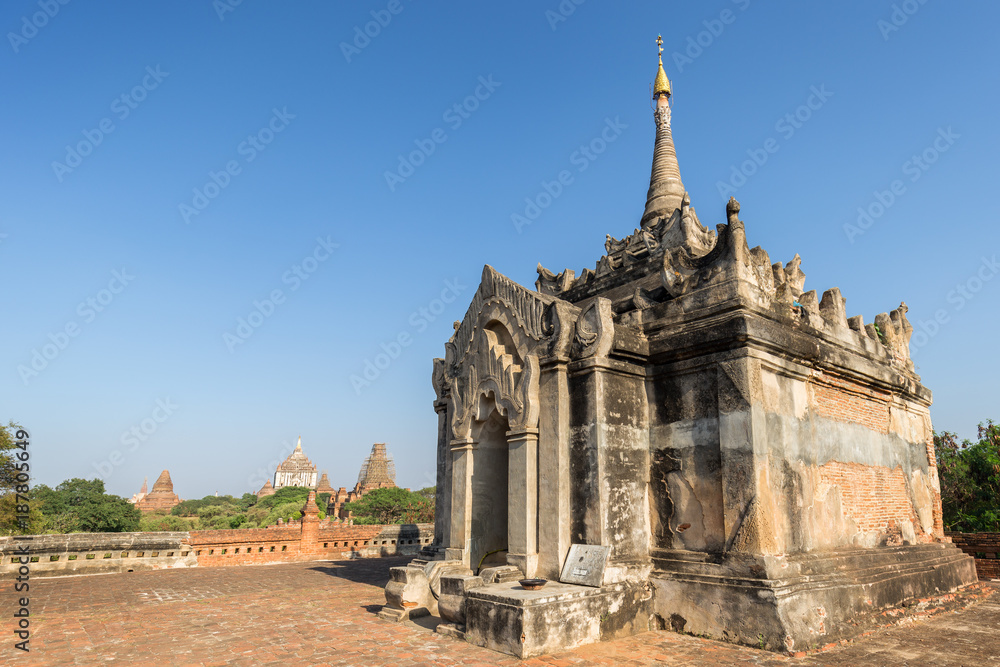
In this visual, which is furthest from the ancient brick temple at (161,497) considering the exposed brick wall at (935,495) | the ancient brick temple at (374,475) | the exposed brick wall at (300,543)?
the exposed brick wall at (935,495)

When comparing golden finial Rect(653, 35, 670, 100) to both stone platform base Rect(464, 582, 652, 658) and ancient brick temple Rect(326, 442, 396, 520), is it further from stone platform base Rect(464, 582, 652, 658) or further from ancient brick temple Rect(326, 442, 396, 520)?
ancient brick temple Rect(326, 442, 396, 520)

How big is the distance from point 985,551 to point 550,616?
12310 mm

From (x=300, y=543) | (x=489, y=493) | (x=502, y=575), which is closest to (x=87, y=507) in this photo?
(x=300, y=543)

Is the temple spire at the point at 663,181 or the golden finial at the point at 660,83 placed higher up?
the golden finial at the point at 660,83

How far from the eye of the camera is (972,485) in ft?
56.5

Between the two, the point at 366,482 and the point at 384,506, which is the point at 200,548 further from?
the point at 366,482

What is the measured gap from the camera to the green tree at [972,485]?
16.3 metres

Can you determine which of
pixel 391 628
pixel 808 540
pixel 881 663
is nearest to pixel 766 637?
pixel 881 663

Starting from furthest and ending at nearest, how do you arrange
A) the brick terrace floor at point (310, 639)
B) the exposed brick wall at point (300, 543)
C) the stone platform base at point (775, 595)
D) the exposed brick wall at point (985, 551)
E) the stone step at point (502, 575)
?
the exposed brick wall at point (300, 543), the exposed brick wall at point (985, 551), the stone step at point (502, 575), the stone platform base at point (775, 595), the brick terrace floor at point (310, 639)

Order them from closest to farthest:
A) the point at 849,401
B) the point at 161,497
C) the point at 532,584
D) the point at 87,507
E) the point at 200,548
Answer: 1. the point at 532,584
2. the point at 849,401
3. the point at 200,548
4. the point at 87,507
5. the point at 161,497

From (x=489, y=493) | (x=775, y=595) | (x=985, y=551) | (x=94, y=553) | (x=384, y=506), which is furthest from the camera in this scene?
(x=384, y=506)

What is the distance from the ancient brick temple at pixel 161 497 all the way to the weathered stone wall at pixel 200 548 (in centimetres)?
10883

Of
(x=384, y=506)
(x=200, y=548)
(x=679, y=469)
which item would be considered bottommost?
(x=200, y=548)

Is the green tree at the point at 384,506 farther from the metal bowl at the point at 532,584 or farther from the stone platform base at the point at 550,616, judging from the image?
the metal bowl at the point at 532,584
